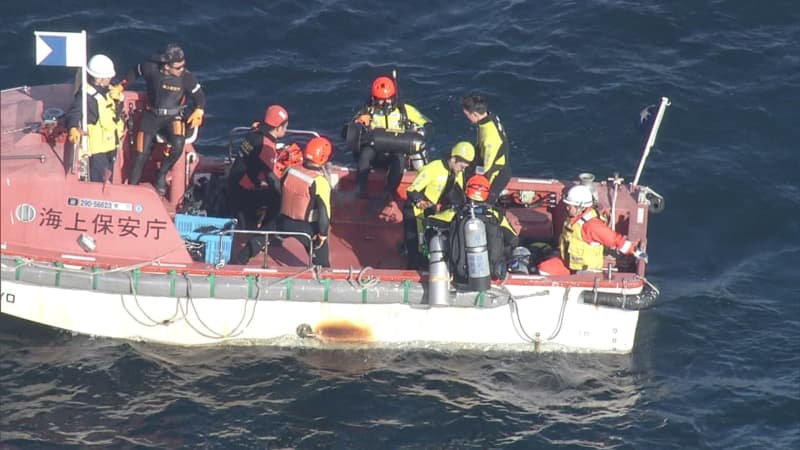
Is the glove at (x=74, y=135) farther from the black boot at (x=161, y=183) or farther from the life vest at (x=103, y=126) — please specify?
the black boot at (x=161, y=183)

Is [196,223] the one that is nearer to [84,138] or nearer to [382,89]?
[84,138]

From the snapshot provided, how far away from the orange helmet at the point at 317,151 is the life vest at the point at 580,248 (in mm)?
3095

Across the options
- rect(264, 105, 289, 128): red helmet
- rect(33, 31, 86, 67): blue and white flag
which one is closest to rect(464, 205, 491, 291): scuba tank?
rect(264, 105, 289, 128): red helmet

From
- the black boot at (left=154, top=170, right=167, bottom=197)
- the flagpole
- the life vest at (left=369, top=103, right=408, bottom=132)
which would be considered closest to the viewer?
the flagpole

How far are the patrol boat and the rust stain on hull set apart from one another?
0.04 ft

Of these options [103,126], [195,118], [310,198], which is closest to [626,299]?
[310,198]

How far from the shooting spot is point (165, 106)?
58.5 feet

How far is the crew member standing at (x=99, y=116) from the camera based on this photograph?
16.9 metres

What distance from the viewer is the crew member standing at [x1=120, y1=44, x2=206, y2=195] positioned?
17734mm

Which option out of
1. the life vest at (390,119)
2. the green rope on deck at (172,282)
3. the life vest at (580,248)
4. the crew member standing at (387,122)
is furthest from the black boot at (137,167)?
the life vest at (580,248)

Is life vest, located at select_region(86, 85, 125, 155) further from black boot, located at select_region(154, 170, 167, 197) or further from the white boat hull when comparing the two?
the white boat hull

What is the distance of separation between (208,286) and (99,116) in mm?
2557

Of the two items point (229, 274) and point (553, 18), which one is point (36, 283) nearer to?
point (229, 274)

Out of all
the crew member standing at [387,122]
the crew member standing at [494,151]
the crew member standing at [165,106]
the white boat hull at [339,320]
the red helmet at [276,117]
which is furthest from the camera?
the crew member standing at [387,122]
